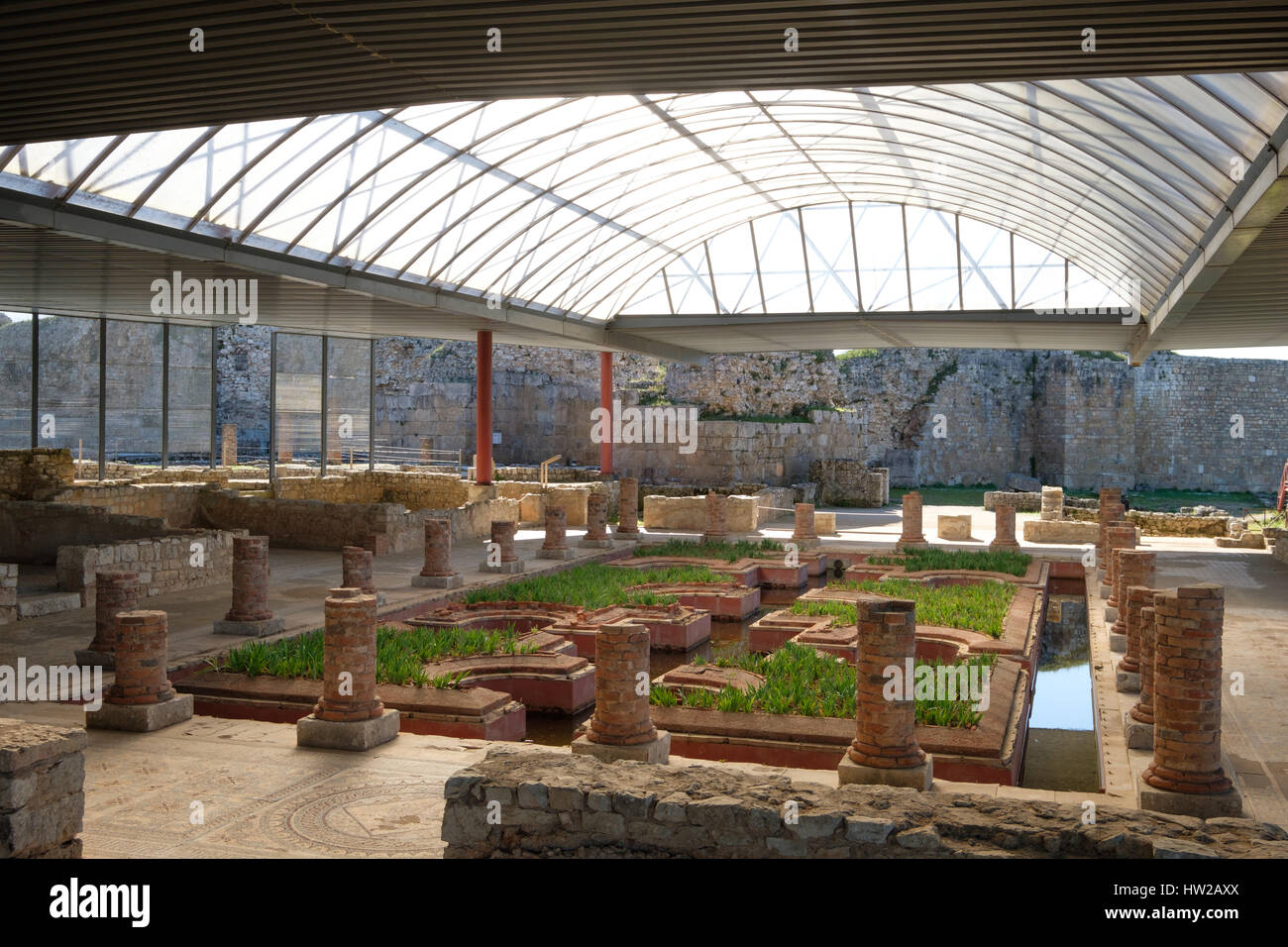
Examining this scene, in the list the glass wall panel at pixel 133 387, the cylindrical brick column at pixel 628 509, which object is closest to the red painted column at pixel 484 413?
the cylindrical brick column at pixel 628 509

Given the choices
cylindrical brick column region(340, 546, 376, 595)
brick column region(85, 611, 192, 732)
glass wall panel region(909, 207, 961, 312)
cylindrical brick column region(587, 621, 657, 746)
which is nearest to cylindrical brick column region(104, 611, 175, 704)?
brick column region(85, 611, 192, 732)

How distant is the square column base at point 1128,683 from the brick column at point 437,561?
33.0 feet

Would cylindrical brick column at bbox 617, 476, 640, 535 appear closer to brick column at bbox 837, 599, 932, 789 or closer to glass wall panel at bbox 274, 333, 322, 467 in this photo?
glass wall panel at bbox 274, 333, 322, 467

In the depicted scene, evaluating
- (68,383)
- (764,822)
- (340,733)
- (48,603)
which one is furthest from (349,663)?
(68,383)

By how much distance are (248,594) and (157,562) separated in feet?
13.4

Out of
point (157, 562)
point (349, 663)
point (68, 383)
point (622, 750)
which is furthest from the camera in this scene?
point (68, 383)

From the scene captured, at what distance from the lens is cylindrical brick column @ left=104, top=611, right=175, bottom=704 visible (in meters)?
9.77

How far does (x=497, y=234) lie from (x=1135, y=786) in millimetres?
16984

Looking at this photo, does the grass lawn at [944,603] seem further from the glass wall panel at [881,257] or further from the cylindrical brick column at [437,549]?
the glass wall panel at [881,257]

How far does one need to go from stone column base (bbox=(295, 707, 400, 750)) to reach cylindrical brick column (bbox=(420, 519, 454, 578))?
812 centimetres

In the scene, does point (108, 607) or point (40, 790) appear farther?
point (108, 607)

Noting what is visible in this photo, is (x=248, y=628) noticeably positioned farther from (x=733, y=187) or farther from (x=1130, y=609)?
(x=733, y=187)

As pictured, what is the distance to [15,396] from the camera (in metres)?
23.5
